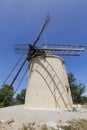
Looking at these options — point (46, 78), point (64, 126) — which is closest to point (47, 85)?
point (46, 78)

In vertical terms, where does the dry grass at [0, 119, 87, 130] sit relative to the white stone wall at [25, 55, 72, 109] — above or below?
below

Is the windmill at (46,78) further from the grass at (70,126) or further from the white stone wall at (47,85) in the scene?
the grass at (70,126)

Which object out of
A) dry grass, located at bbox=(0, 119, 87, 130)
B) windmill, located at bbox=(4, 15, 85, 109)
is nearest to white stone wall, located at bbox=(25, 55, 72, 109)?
windmill, located at bbox=(4, 15, 85, 109)

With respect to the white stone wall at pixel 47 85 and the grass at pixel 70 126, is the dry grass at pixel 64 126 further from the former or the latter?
the white stone wall at pixel 47 85

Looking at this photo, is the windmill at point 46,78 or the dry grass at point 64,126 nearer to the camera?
the dry grass at point 64,126

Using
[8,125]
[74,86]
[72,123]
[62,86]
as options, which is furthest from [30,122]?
[74,86]

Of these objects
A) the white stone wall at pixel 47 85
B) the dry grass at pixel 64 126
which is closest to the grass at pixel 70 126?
the dry grass at pixel 64 126

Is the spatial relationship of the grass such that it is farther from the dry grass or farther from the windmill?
the windmill

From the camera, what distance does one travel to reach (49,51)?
1691 cm

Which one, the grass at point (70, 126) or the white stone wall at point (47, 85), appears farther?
the white stone wall at point (47, 85)

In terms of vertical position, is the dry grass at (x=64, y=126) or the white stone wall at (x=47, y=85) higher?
the white stone wall at (x=47, y=85)

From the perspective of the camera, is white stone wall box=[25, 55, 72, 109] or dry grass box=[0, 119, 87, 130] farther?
white stone wall box=[25, 55, 72, 109]

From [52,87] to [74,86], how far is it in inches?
954

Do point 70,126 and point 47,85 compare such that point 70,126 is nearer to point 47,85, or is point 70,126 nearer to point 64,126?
point 64,126
